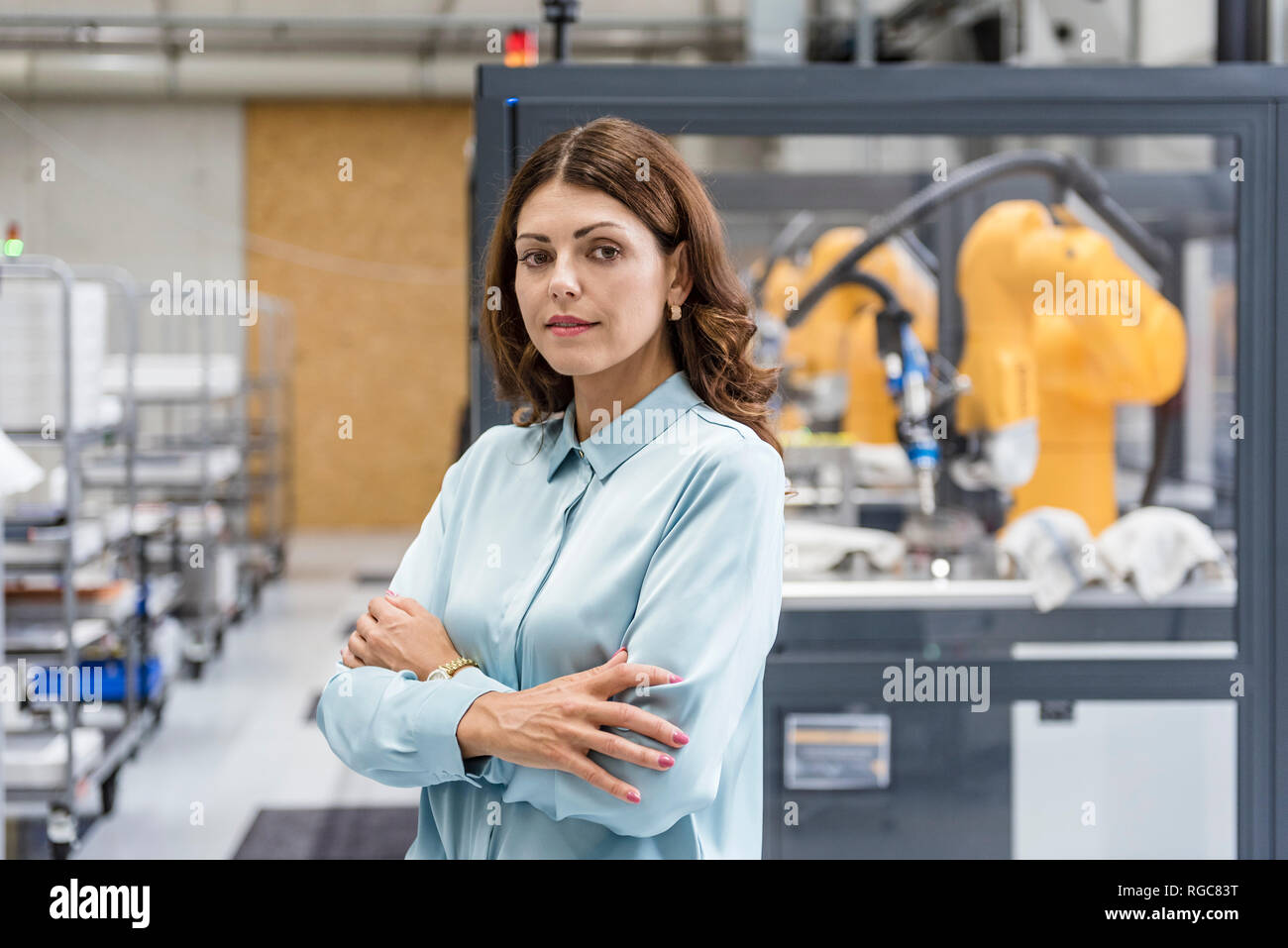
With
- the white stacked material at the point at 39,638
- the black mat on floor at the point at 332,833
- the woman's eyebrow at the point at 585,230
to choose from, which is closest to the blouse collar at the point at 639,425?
the woman's eyebrow at the point at 585,230

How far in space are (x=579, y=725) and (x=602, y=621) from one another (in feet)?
0.36

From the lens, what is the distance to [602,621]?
1.15 metres

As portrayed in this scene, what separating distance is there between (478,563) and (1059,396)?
1.40 m

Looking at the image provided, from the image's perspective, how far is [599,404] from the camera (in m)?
1.27

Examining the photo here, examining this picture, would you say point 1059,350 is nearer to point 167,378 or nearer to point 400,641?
point 400,641

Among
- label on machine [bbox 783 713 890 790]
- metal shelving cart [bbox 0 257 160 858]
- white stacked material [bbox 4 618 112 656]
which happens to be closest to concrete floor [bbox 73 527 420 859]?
metal shelving cart [bbox 0 257 160 858]

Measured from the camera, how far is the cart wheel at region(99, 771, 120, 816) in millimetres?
3820

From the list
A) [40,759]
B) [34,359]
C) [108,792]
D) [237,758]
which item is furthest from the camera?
[237,758]

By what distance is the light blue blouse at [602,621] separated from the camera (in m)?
1.10

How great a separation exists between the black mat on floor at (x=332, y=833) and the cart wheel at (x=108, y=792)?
47 cm

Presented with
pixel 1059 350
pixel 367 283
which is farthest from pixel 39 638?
pixel 367 283

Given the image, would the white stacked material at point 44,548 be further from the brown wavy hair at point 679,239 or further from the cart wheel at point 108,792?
the brown wavy hair at point 679,239
